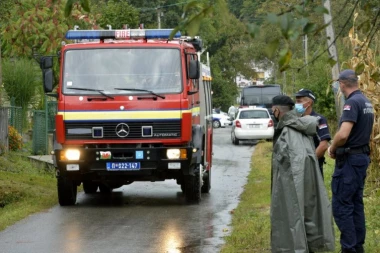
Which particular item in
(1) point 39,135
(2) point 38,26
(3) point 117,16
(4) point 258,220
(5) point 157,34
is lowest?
(4) point 258,220

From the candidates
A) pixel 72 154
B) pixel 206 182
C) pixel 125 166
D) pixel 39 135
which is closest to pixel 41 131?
pixel 39 135

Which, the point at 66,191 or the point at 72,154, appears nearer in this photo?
the point at 72,154

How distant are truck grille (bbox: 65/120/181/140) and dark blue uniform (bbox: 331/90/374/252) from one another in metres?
6.04

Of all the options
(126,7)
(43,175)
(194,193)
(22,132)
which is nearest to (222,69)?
(126,7)

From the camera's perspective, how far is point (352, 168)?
30.2 feet

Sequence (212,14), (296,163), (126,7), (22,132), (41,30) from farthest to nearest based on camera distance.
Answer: (126,7), (22,132), (41,30), (296,163), (212,14)

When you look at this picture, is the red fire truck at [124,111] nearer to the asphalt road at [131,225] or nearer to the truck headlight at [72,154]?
the truck headlight at [72,154]

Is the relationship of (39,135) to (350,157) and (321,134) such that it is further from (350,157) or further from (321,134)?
(350,157)

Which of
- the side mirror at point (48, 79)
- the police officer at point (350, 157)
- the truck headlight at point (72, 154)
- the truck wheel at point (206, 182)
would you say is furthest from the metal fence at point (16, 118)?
the police officer at point (350, 157)

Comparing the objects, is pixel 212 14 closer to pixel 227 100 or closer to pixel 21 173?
pixel 21 173

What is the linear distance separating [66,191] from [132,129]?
177cm

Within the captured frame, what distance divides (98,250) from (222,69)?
72923 mm

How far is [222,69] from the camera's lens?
83312mm

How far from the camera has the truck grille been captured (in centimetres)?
1504
